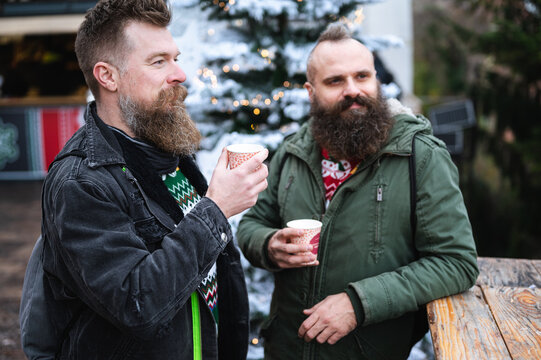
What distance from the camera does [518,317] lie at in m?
1.82

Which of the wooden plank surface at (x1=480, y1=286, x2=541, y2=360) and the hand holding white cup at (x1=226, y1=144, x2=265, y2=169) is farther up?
the hand holding white cup at (x1=226, y1=144, x2=265, y2=169)

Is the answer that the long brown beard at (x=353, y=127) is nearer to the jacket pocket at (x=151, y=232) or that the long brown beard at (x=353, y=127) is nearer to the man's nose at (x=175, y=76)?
the man's nose at (x=175, y=76)

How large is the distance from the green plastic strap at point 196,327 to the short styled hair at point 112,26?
0.88 meters

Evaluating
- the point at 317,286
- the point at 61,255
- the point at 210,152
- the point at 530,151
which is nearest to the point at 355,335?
the point at 317,286

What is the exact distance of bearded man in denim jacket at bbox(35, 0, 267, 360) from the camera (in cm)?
149

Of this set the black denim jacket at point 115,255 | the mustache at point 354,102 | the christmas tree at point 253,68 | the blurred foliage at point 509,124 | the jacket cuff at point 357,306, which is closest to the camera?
the black denim jacket at point 115,255

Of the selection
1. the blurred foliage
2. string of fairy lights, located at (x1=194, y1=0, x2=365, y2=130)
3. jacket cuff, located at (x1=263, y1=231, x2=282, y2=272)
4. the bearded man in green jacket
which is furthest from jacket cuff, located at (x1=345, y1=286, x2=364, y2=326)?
the blurred foliage

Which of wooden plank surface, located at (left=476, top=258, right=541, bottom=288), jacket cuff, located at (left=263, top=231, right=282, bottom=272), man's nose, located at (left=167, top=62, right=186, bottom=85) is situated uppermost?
man's nose, located at (left=167, top=62, right=186, bottom=85)

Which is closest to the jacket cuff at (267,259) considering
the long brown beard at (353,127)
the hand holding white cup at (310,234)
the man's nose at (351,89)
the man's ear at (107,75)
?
the hand holding white cup at (310,234)

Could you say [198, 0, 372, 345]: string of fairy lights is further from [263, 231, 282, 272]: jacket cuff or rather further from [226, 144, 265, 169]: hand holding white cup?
[226, 144, 265, 169]: hand holding white cup

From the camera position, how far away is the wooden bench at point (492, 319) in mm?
1610

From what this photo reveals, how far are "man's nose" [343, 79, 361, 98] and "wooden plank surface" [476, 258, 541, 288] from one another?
1007 mm

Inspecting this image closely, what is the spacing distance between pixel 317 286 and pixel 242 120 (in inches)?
87.9

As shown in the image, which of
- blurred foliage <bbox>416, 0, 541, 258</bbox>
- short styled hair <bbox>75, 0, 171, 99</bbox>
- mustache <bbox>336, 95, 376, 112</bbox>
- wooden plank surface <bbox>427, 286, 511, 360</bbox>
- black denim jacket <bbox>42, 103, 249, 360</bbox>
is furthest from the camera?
blurred foliage <bbox>416, 0, 541, 258</bbox>
